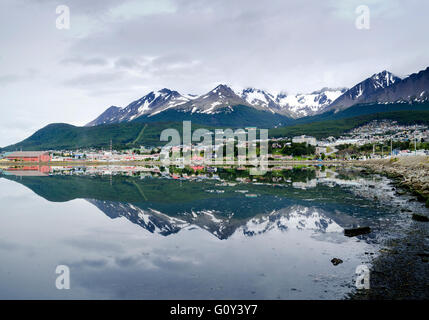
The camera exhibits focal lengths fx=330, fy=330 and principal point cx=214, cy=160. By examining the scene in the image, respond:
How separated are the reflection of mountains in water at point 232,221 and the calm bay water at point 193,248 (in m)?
0.06

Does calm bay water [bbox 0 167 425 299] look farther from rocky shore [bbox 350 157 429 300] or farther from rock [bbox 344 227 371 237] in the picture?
rocky shore [bbox 350 157 429 300]

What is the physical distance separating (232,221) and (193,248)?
234 inches

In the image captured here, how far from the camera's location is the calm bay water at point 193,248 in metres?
9.88

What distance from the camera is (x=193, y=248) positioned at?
14.0m

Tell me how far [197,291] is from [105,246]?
684 centimetres

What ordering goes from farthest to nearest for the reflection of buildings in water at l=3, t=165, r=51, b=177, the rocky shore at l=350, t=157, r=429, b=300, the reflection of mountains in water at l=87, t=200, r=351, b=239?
the reflection of buildings in water at l=3, t=165, r=51, b=177
the reflection of mountains in water at l=87, t=200, r=351, b=239
the rocky shore at l=350, t=157, r=429, b=300

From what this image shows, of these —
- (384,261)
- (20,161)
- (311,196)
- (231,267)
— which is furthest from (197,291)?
(20,161)

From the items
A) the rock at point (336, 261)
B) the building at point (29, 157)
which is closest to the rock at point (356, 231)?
the rock at point (336, 261)

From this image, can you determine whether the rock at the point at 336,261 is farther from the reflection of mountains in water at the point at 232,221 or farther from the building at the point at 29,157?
the building at the point at 29,157

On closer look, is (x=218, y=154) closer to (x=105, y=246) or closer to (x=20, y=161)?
(x=20, y=161)

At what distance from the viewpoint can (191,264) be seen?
39.3 feet

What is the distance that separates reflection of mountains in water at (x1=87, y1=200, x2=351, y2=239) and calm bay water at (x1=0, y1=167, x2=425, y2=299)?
56 mm

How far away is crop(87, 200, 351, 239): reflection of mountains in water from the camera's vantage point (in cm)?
1731

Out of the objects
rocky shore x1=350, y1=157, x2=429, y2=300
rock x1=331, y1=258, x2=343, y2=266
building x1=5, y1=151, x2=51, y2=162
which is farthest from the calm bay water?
building x1=5, y1=151, x2=51, y2=162
